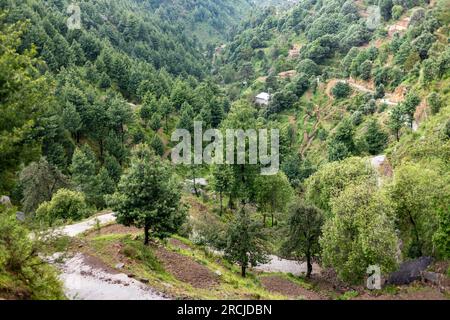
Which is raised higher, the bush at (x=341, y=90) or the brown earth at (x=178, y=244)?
the bush at (x=341, y=90)

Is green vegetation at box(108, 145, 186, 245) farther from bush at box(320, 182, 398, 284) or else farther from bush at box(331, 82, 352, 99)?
bush at box(331, 82, 352, 99)

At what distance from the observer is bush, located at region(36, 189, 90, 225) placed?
39.5m

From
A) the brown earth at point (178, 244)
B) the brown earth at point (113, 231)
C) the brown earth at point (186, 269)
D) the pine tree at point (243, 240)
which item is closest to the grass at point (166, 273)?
the brown earth at point (186, 269)

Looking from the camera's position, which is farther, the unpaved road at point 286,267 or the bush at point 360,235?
the unpaved road at point 286,267

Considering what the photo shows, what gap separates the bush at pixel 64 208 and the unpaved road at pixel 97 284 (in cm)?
1650

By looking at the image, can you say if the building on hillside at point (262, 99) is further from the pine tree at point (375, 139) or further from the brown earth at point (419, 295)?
the brown earth at point (419, 295)

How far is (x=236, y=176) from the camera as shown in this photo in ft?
160

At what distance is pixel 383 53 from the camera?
104 m

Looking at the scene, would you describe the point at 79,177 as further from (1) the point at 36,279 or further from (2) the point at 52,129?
(1) the point at 36,279

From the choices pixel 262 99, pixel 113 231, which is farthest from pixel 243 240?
pixel 262 99

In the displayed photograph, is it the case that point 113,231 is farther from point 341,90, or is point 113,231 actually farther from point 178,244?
point 341,90

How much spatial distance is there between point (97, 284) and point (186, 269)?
22.2 ft

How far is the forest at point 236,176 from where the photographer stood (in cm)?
1827
